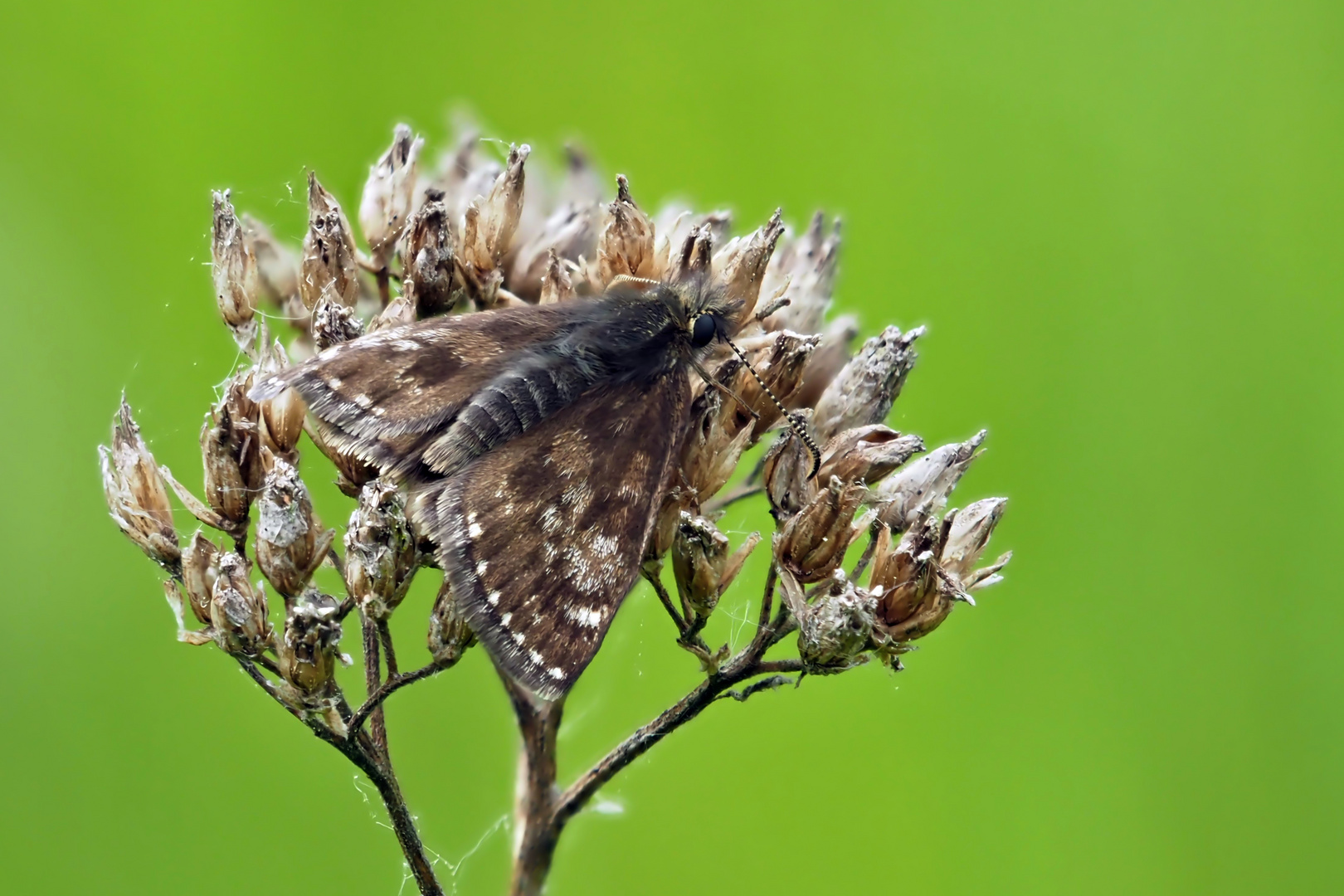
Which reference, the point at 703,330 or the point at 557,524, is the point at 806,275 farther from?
the point at 557,524

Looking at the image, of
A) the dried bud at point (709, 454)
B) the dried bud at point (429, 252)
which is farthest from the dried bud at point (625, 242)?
the dried bud at point (709, 454)

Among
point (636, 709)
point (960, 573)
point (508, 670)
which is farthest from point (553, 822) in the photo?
point (636, 709)

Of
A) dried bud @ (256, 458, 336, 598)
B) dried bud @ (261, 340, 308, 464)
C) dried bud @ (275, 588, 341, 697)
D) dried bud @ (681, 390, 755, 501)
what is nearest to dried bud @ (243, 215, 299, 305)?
dried bud @ (261, 340, 308, 464)

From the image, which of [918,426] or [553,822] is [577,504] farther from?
[918,426]

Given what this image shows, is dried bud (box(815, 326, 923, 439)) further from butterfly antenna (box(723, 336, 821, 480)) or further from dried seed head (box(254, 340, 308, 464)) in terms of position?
dried seed head (box(254, 340, 308, 464))

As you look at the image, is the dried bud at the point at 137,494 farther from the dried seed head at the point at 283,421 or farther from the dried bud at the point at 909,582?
the dried bud at the point at 909,582

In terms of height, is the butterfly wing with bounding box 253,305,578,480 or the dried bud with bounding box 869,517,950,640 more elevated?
the butterfly wing with bounding box 253,305,578,480
